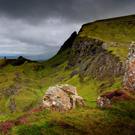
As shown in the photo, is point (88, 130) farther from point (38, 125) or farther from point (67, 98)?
point (67, 98)

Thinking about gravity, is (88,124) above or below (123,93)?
below

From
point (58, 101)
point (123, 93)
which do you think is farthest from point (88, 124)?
point (123, 93)

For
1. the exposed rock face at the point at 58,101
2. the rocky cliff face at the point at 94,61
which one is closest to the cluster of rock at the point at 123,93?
the exposed rock face at the point at 58,101

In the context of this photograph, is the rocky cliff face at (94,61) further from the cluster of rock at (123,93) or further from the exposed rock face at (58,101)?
the exposed rock face at (58,101)

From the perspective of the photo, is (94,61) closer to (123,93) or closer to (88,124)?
(123,93)

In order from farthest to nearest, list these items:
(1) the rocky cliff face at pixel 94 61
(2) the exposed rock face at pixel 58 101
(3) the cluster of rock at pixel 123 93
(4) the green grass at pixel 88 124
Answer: (1) the rocky cliff face at pixel 94 61 < (3) the cluster of rock at pixel 123 93 < (2) the exposed rock face at pixel 58 101 < (4) the green grass at pixel 88 124

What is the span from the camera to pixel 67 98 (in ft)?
79.6

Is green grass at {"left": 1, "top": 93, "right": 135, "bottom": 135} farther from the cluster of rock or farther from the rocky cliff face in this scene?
the rocky cliff face

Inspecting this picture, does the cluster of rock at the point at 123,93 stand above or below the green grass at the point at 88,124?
above

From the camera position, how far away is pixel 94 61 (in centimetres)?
9106

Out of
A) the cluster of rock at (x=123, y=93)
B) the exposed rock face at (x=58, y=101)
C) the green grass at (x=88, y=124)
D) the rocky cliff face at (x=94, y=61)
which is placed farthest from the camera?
the rocky cliff face at (x=94, y=61)

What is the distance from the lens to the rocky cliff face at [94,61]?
61.7 metres

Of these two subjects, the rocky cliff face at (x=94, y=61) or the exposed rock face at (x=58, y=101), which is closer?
the exposed rock face at (x=58, y=101)

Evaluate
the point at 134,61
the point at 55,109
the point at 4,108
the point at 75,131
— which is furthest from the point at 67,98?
the point at 4,108
